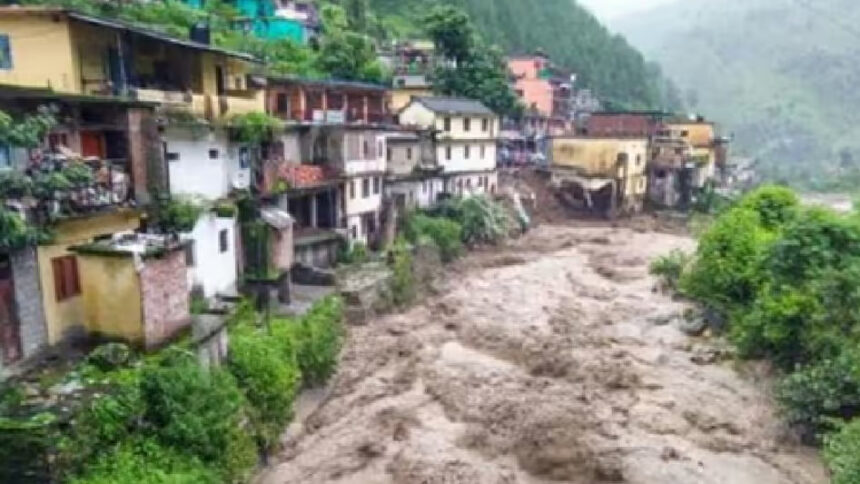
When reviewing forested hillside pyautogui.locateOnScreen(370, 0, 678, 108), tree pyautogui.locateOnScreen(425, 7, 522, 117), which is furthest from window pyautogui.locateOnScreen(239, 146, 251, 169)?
forested hillside pyautogui.locateOnScreen(370, 0, 678, 108)

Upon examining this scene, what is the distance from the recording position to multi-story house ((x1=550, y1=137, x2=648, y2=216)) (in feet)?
178

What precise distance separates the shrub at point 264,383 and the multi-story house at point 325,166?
9.94 m

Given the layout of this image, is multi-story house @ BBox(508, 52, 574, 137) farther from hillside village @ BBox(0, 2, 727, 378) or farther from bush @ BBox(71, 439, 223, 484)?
bush @ BBox(71, 439, 223, 484)

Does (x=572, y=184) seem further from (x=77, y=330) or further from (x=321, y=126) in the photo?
(x=77, y=330)

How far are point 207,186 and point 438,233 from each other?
52.2 ft

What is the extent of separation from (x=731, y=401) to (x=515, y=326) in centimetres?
935

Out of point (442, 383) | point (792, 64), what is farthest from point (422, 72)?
point (792, 64)

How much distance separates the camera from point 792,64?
141875 millimetres

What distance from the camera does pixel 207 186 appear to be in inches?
944

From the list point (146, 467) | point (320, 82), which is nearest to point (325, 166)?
point (320, 82)

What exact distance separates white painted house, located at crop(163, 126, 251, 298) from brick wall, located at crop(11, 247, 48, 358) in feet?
17.7

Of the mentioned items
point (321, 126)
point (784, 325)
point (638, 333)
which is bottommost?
point (638, 333)

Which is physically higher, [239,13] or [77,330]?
[239,13]

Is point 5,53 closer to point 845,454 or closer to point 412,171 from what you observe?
point 412,171
